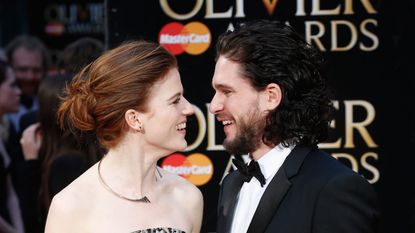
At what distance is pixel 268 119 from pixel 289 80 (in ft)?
0.63

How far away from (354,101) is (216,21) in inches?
37.2

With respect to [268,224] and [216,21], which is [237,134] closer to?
[268,224]

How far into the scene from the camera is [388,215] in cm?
420

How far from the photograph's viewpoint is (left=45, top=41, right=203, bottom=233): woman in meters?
3.07

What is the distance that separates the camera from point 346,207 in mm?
2660

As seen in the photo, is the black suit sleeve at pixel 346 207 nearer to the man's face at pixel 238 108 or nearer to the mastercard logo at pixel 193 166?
the man's face at pixel 238 108

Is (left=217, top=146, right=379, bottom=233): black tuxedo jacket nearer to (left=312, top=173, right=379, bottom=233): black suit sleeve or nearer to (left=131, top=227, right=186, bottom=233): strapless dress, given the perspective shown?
(left=312, top=173, right=379, bottom=233): black suit sleeve

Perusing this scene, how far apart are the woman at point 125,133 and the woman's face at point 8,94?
2735 mm

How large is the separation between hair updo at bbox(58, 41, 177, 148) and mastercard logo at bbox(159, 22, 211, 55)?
113cm

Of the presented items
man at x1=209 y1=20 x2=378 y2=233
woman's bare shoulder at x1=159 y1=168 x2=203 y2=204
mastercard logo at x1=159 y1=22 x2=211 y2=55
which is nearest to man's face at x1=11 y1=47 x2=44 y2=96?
mastercard logo at x1=159 y1=22 x2=211 y2=55

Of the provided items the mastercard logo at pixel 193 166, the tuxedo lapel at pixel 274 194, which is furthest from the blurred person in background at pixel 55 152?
the tuxedo lapel at pixel 274 194

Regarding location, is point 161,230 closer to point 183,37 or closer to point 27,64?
point 183,37

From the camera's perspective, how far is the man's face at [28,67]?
685 centimetres

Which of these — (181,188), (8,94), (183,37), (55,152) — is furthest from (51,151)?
(8,94)
